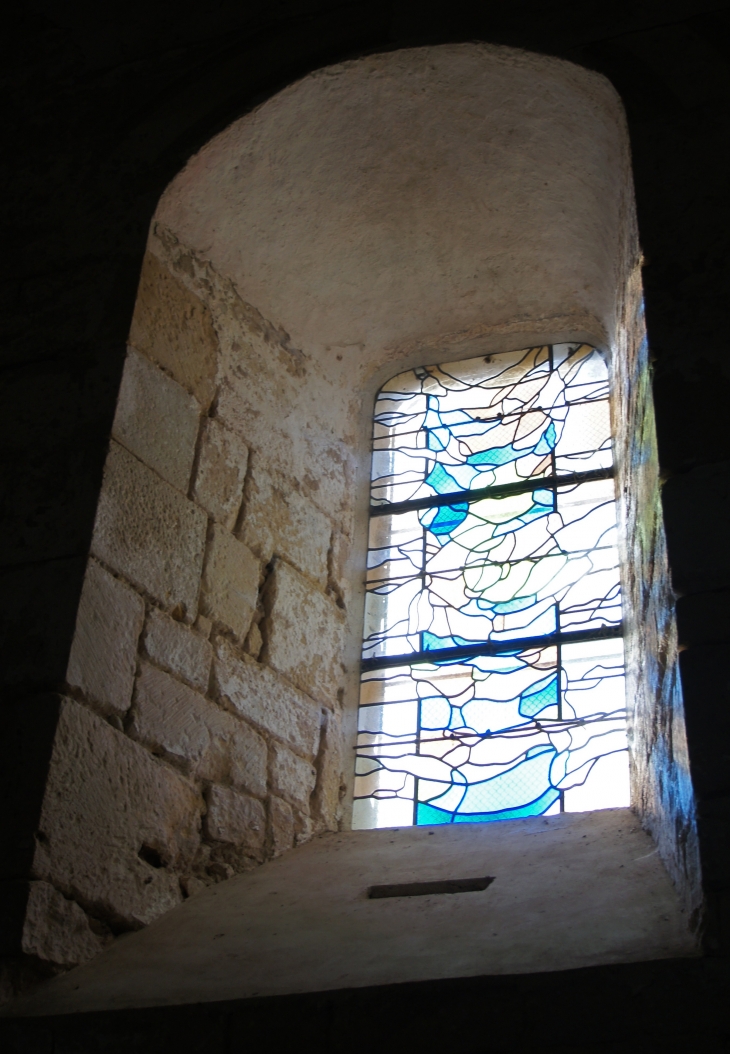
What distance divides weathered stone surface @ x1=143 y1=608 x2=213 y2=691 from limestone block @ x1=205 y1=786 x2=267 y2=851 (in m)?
0.30

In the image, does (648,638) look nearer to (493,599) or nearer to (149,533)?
(493,599)

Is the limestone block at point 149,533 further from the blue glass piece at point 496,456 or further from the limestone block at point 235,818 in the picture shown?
the blue glass piece at point 496,456

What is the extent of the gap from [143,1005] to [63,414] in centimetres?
164

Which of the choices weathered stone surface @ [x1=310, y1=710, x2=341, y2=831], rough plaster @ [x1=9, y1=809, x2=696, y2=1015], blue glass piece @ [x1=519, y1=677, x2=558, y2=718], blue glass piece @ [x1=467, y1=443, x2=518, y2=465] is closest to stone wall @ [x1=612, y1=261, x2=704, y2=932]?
rough plaster @ [x1=9, y1=809, x2=696, y2=1015]

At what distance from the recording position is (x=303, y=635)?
3.86 meters

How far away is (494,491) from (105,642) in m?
1.63

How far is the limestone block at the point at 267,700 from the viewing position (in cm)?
352

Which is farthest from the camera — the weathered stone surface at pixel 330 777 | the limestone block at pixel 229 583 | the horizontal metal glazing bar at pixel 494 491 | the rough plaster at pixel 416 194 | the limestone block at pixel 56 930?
the horizontal metal glazing bar at pixel 494 491

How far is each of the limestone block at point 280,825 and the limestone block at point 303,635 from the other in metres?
0.39

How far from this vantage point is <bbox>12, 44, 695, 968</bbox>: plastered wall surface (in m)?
3.13

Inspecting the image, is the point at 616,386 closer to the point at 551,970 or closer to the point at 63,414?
the point at 63,414

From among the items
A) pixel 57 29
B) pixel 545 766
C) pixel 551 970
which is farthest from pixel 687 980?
pixel 57 29

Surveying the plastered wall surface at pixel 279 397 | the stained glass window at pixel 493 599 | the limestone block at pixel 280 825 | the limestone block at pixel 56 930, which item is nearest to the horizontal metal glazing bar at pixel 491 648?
the stained glass window at pixel 493 599

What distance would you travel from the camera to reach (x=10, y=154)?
4.14 metres
